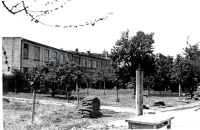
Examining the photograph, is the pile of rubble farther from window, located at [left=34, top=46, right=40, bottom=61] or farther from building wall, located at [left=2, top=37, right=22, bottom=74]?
window, located at [left=34, top=46, right=40, bottom=61]

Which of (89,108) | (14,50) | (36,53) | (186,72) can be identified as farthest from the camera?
(36,53)

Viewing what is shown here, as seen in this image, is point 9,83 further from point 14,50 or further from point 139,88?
point 139,88

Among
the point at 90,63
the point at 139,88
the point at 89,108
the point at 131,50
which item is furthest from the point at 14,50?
the point at 90,63

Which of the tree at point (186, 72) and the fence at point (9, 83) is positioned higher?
the tree at point (186, 72)

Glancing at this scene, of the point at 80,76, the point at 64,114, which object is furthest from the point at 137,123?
the point at 80,76

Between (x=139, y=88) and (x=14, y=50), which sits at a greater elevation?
(x=14, y=50)

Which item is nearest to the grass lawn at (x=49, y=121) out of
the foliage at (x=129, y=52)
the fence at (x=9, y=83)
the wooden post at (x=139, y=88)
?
the wooden post at (x=139, y=88)

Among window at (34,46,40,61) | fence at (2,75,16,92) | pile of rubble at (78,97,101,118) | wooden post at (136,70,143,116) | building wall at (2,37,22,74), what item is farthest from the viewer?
window at (34,46,40,61)

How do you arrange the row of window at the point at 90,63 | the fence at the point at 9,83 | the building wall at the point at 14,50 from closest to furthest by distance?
the fence at the point at 9,83 → the building wall at the point at 14,50 → the row of window at the point at 90,63

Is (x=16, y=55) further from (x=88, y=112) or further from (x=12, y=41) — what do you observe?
(x=88, y=112)

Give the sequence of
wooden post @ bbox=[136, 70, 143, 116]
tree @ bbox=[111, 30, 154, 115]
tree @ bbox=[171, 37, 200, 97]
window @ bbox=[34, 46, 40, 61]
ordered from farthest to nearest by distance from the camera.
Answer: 1. window @ bbox=[34, 46, 40, 61]
2. tree @ bbox=[171, 37, 200, 97]
3. tree @ bbox=[111, 30, 154, 115]
4. wooden post @ bbox=[136, 70, 143, 116]

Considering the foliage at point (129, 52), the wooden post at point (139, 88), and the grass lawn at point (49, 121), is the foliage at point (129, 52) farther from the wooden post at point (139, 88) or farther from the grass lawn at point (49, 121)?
the wooden post at point (139, 88)

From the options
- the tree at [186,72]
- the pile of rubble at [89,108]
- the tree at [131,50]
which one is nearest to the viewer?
the pile of rubble at [89,108]

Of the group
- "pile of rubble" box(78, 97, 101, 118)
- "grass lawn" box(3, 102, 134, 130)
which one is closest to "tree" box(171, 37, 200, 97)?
"grass lawn" box(3, 102, 134, 130)
